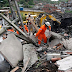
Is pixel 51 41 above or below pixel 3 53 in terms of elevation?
below

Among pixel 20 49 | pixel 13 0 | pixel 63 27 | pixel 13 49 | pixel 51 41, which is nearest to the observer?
pixel 13 49

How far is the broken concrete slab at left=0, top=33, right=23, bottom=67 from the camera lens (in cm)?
372

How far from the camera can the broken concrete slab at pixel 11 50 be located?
12.2 feet

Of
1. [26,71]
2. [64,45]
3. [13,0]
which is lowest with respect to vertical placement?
[26,71]

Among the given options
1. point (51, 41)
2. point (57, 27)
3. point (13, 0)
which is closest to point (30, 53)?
point (51, 41)

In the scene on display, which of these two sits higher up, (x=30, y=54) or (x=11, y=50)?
(x=11, y=50)

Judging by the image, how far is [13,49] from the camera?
4.11m

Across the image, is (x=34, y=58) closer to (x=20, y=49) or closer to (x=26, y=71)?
(x=26, y=71)

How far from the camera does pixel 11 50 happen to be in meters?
4.01

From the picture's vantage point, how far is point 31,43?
521 centimetres

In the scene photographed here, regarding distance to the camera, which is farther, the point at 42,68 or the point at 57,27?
the point at 57,27

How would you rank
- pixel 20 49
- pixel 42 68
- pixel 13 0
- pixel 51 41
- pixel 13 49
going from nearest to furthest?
pixel 42 68, pixel 13 49, pixel 20 49, pixel 13 0, pixel 51 41

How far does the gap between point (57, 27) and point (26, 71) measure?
649cm

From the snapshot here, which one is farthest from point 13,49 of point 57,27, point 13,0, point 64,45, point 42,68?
point 57,27
